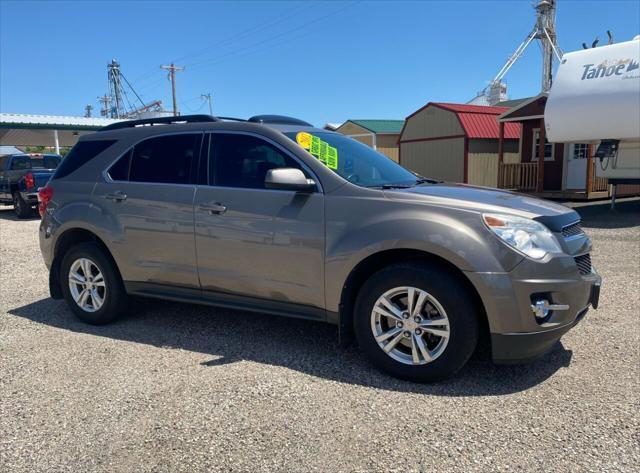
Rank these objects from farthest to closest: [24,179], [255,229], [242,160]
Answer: [24,179] < [242,160] < [255,229]

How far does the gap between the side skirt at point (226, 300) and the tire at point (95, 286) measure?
162 millimetres

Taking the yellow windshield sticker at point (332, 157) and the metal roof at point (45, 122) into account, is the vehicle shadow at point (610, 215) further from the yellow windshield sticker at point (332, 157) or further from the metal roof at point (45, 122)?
the metal roof at point (45, 122)

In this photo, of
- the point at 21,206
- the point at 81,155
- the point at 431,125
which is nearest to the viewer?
the point at 81,155

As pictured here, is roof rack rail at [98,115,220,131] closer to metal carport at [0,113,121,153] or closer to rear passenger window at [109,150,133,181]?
rear passenger window at [109,150,133,181]

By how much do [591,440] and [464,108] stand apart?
2265cm

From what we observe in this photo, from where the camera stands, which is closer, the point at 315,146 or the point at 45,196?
the point at 315,146

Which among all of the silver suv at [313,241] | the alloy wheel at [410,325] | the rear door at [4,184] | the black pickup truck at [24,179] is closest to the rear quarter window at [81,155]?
the silver suv at [313,241]

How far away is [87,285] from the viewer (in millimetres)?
4812

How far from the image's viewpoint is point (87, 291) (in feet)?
15.8

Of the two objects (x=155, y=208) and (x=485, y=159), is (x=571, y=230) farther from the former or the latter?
(x=485, y=159)

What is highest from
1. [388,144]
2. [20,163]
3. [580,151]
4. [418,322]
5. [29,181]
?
[388,144]

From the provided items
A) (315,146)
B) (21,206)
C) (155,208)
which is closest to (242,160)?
(315,146)

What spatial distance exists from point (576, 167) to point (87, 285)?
17.6m

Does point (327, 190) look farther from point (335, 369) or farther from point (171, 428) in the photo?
point (171, 428)
